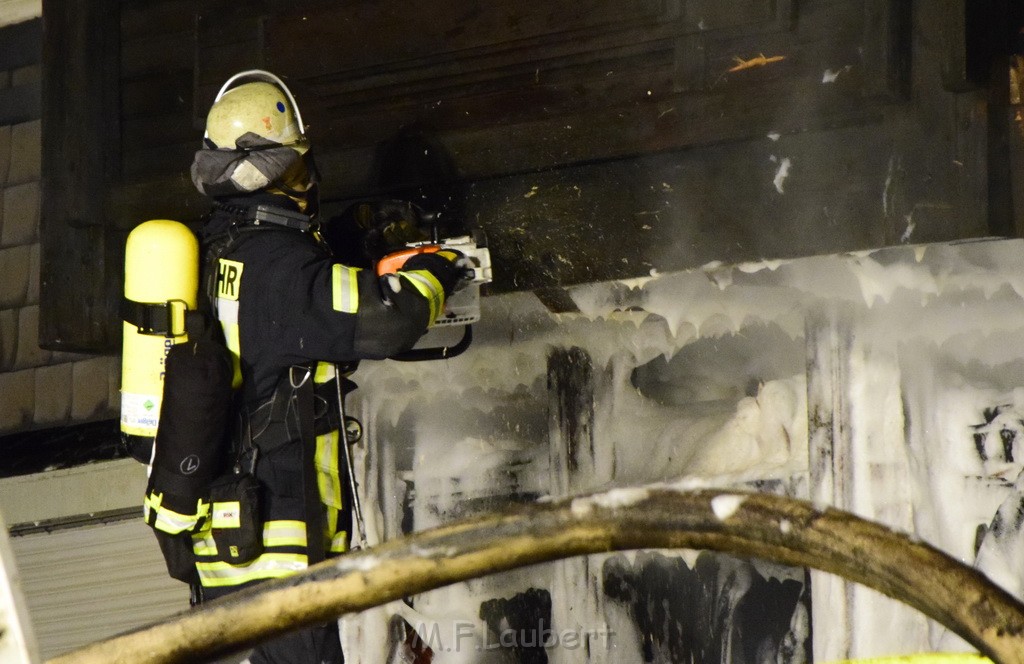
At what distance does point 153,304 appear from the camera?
11.4 feet

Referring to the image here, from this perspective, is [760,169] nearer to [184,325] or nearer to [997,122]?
[997,122]

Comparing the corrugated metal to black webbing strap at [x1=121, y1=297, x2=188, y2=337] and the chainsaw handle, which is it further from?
the chainsaw handle

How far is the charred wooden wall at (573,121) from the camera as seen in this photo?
3.54m

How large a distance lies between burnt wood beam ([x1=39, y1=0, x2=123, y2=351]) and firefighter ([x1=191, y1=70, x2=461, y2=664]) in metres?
A: 1.42

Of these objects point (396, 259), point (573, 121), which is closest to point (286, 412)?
point (396, 259)

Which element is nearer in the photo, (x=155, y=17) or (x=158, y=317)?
(x=158, y=317)

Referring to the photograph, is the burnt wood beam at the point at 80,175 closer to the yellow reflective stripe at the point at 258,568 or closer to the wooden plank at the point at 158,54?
the wooden plank at the point at 158,54

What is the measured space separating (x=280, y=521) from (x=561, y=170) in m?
1.56

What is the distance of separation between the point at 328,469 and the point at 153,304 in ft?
2.40

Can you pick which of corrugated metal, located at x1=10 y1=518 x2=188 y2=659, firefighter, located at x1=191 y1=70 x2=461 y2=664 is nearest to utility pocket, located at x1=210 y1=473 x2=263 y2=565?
firefighter, located at x1=191 y1=70 x2=461 y2=664

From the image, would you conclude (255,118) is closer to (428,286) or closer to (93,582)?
(428,286)

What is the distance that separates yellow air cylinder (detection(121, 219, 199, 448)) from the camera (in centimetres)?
347

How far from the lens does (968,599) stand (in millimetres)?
1517

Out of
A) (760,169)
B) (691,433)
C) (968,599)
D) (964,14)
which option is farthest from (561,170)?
(968,599)
